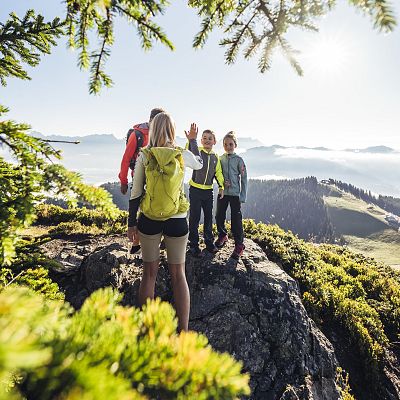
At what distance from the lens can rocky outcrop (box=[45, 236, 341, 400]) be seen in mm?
5254

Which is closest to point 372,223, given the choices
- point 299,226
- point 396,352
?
point 299,226

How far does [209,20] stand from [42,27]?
1827mm

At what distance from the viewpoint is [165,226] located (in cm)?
404

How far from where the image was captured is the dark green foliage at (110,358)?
663mm

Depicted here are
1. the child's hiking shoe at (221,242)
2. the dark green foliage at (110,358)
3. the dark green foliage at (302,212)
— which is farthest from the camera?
the dark green foliage at (302,212)

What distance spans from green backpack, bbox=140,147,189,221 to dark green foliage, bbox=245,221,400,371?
18.4 feet

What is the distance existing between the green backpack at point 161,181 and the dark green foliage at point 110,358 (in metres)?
2.72

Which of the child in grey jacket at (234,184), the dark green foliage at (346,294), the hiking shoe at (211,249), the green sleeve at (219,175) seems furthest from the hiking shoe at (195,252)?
the dark green foliage at (346,294)

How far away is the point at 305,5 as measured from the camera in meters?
2.16

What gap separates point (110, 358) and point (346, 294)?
971 centimetres

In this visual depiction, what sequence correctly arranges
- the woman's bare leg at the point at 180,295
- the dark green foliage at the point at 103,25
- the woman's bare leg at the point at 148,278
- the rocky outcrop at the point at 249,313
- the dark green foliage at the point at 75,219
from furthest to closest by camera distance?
1. the dark green foliage at the point at 75,219
2. the rocky outcrop at the point at 249,313
3. the woman's bare leg at the point at 148,278
4. the woman's bare leg at the point at 180,295
5. the dark green foliage at the point at 103,25

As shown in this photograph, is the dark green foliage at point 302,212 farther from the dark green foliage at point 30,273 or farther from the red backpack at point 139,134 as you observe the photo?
the dark green foliage at point 30,273

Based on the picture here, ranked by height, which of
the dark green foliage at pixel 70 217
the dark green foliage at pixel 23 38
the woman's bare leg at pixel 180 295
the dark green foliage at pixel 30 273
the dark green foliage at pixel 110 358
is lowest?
the dark green foliage at pixel 70 217

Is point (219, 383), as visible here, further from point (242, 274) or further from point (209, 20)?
point (242, 274)
